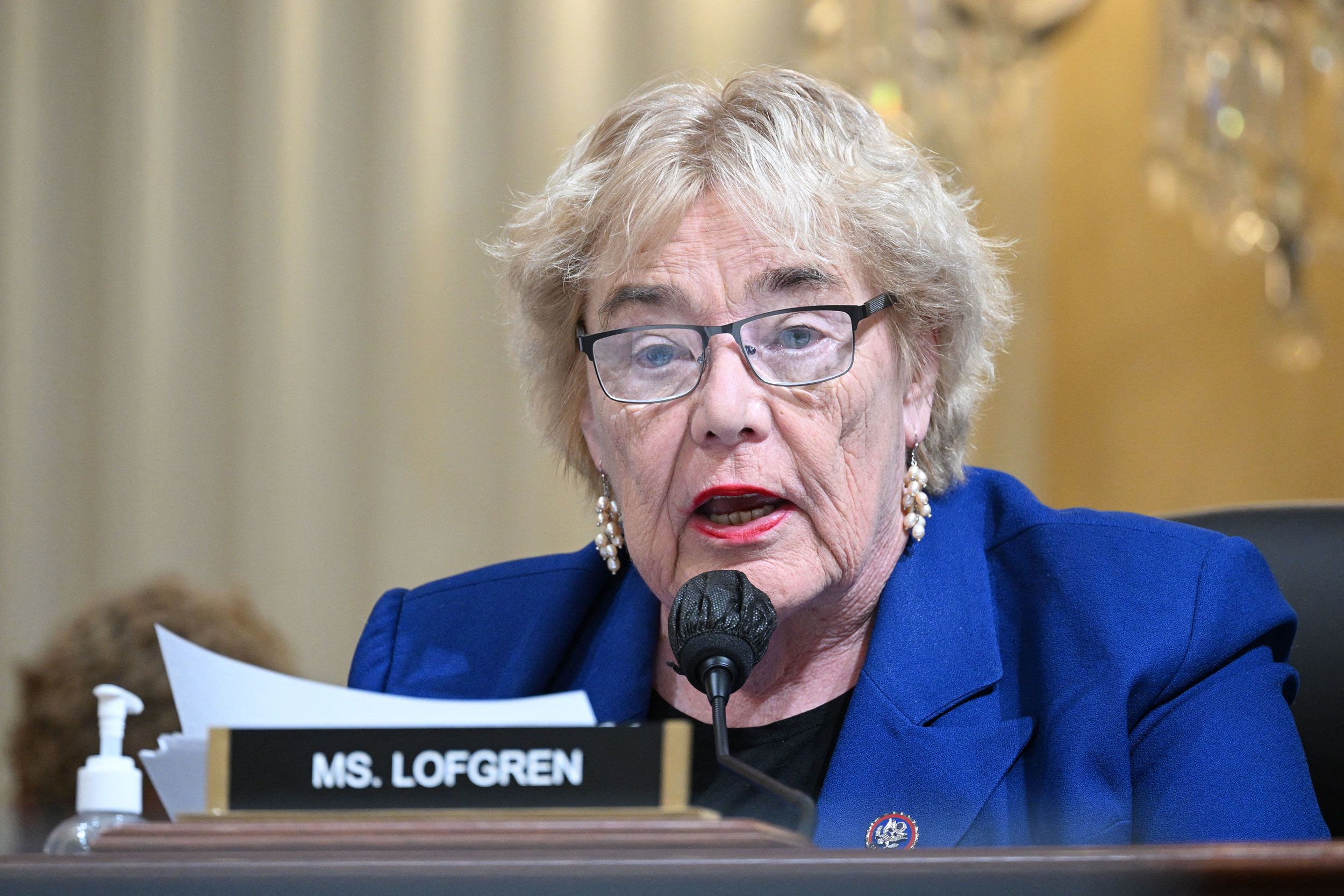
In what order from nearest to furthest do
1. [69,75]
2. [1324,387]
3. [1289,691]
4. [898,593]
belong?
[1289,691], [898,593], [1324,387], [69,75]

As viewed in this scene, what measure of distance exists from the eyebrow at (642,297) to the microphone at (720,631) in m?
0.32

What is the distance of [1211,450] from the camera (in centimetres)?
383

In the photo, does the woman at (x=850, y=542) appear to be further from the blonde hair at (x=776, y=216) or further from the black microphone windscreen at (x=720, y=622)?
the black microphone windscreen at (x=720, y=622)

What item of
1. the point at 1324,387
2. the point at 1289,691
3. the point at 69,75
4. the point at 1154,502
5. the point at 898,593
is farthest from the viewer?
the point at 1154,502

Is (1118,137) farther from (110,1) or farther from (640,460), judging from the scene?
(640,460)

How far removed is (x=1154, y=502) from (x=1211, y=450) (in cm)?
29

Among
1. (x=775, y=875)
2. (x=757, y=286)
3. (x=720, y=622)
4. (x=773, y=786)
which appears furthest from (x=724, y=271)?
(x=775, y=875)

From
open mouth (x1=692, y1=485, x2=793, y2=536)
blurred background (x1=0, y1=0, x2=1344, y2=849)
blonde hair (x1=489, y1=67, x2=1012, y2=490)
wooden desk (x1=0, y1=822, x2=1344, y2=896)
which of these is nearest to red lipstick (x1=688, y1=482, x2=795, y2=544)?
open mouth (x1=692, y1=485, x2=793, y2=536)

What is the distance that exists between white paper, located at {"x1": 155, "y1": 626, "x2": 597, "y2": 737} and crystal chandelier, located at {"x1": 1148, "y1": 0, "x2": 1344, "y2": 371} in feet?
9.59

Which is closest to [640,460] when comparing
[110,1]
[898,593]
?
[898,593]

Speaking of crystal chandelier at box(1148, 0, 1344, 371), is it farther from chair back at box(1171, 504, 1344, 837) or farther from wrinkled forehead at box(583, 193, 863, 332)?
Result: wrinkled forehead at box(583, 193, 863, 332)

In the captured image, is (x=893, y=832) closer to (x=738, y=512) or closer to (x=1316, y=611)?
(x=738, y=512)

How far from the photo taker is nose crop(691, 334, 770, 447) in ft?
4.32


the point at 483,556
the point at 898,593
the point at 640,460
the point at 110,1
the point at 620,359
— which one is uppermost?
the point at 110,1
